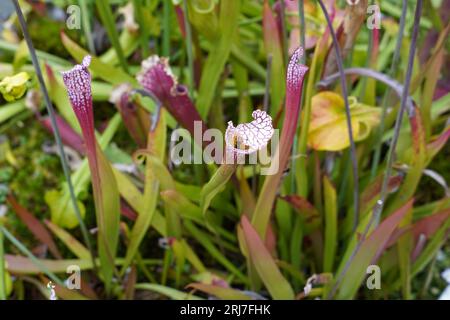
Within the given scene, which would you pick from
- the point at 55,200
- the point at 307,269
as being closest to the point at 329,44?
the point at 307,269

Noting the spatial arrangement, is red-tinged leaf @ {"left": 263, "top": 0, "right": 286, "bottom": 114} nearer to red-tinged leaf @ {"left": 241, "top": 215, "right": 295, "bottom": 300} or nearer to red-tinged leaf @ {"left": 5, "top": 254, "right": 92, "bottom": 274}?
red-tinged leaf @ {"left": 241, "top": 215, "right": 295, "bottom": 300}

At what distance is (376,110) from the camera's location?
904 mm

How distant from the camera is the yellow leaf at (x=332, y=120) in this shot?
88cm

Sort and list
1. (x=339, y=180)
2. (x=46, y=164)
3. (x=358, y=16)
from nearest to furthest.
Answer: (x=358, y=16) → (x=339, y=180) → (x=46, y=164)

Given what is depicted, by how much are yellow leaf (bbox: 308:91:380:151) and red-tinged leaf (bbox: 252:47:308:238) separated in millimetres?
136

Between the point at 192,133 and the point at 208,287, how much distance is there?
0.24 metres

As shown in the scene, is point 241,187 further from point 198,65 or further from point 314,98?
point 198,65

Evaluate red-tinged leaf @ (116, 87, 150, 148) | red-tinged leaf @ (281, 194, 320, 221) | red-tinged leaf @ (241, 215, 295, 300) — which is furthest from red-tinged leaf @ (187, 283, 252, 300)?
A: red-tinged leaf @ (116, 87, 150, 148)

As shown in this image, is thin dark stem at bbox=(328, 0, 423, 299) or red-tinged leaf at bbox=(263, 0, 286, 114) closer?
thin dark stem at bbox=(328, 0, 423, 299)

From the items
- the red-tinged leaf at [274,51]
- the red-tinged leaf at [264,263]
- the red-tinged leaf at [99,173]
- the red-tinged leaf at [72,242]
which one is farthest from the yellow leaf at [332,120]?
the red-tinged leaf at [72,242]

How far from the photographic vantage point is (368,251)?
82cm

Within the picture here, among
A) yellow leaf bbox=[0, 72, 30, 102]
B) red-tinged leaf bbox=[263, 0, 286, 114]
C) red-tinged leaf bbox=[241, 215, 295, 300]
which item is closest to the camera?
yellow leaf bbox=[0, 72, 30, 102]

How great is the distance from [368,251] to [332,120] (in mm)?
204

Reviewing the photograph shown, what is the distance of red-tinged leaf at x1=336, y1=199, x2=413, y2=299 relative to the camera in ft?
2.61
